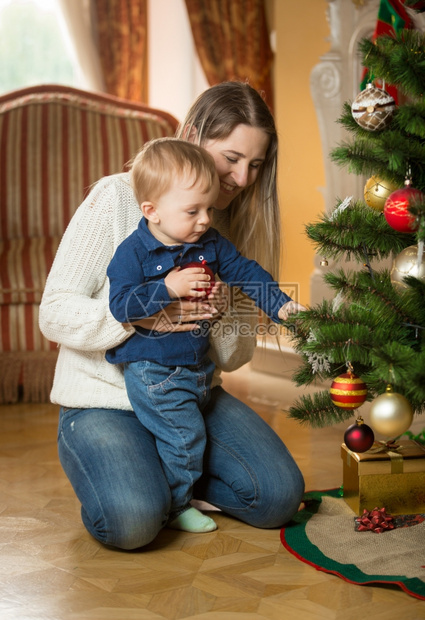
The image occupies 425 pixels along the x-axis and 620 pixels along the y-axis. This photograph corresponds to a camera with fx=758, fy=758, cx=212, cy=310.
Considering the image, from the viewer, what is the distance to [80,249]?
170 centimetres

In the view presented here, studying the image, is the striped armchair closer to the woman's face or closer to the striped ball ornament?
the woman's face

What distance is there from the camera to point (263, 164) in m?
1.85

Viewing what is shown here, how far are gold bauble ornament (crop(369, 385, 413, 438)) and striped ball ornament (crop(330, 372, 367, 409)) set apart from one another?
7 centimetres

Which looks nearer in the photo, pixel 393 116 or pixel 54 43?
pixel 393 116

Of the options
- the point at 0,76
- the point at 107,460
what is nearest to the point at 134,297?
the point at 107,460

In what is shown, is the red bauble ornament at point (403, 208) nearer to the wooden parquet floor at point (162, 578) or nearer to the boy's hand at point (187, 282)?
the boy's hand at point (187, 282)

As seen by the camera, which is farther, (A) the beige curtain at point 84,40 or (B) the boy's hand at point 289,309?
(A) the beige curtain at point 84,40

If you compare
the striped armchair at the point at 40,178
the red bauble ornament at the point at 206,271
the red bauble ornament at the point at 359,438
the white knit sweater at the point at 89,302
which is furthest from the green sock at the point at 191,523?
the striped armchair at the point at 40,178

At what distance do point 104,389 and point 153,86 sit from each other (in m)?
3.67

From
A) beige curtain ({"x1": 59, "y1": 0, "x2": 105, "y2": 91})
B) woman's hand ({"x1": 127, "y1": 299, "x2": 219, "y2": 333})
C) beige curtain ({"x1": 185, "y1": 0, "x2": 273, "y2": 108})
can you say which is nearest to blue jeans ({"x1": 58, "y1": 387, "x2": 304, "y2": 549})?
woman's hand ({"x1": 127, "y1": 299, "x2": 219, "y2": 333})

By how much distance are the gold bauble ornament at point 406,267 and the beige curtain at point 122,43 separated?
3.83 m

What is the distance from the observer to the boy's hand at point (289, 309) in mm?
1553

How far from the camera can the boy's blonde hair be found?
1.53 meters

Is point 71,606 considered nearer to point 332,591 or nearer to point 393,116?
point 332,591
